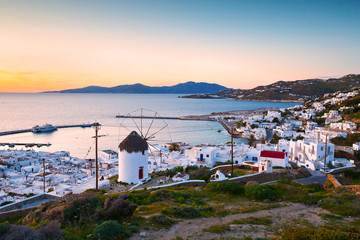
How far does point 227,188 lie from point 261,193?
157 cm

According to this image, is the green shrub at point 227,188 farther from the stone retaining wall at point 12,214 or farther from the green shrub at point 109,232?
the stone retaining wall at point 12,214

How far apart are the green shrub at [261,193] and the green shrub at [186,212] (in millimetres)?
3384

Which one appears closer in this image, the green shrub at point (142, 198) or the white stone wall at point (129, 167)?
the green shrub at point (142, 198)

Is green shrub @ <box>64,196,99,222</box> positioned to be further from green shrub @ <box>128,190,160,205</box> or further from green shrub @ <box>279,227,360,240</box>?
green shrub @ <box>279,227,360,240</box>

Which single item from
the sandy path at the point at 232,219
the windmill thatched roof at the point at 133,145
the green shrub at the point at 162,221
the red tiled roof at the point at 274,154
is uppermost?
the windmill thatched roof at the point at 133,145

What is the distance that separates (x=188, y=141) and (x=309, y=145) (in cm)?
3184

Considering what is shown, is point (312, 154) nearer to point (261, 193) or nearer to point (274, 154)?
point (274, 154)

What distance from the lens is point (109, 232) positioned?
5980mm

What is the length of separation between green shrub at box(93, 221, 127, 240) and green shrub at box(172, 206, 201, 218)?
7.27 ft

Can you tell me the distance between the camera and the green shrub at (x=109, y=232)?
233 inches

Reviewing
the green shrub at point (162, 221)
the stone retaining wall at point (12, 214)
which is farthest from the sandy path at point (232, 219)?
the stone retaining wall at point (12, 214)

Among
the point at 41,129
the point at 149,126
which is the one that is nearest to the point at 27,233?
the point at 149,126

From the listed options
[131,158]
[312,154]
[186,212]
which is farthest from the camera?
[312,154]

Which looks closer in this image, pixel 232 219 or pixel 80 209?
pixel 80 209
